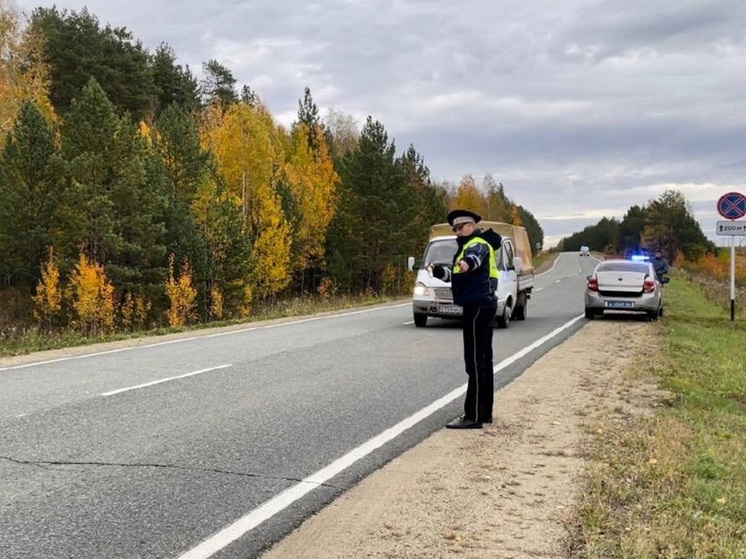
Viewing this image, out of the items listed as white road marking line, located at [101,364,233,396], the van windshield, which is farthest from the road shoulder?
the van windshield

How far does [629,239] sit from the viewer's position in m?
130

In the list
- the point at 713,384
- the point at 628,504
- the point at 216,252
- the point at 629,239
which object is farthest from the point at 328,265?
the point at 629,239

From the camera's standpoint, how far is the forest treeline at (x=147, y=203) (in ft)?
105

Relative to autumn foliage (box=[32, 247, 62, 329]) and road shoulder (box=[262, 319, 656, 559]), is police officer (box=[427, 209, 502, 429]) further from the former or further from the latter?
autumn foliage (box=[32, 247, 62, 329])

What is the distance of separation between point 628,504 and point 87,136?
3235cm

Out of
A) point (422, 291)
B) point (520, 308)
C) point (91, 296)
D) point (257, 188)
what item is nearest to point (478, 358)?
point (422, 291)

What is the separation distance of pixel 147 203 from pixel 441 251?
20617 mm

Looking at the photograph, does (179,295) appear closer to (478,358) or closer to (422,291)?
(422,291)

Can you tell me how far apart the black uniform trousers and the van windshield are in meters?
9.60

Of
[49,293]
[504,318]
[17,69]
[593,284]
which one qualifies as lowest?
[504,318]

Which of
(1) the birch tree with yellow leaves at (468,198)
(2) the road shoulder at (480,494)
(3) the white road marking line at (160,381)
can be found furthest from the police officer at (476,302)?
(1) the birch tree with yellow leaves at (468,198)

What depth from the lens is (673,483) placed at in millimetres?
4734

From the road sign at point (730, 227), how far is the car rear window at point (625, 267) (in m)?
2.08

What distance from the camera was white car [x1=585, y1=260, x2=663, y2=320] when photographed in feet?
58.0
